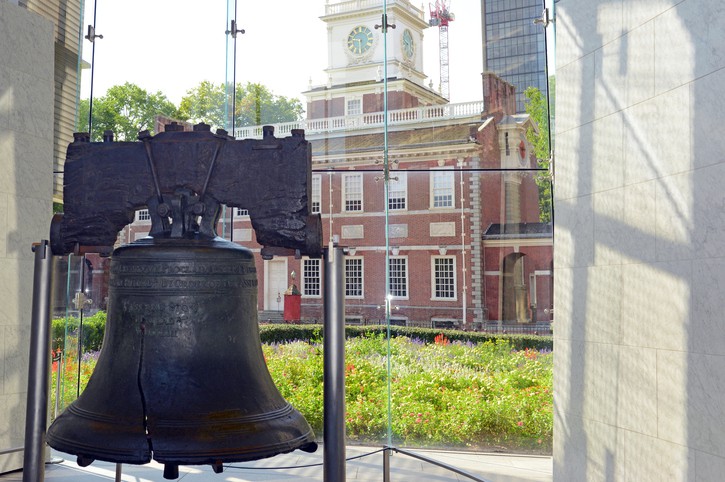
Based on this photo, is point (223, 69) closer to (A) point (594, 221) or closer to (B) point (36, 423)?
(A) point (594, 221)

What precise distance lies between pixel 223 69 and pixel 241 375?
4.78m

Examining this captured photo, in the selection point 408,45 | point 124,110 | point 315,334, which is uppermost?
point 408,45

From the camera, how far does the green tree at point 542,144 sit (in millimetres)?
5594

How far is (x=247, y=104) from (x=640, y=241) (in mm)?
4116

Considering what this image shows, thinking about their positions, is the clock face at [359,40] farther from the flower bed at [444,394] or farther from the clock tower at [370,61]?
the flower bed at [444,394]

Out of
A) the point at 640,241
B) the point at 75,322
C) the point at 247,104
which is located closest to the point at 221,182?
the point at 640,241

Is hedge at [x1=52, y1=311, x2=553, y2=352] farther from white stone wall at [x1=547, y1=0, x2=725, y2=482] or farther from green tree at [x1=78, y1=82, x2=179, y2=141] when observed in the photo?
white stone wall at [x1=547, y1=0, x2=725, y2=482]

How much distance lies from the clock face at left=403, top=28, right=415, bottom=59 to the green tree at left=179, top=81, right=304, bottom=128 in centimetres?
103

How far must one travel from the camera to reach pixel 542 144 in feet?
18.5

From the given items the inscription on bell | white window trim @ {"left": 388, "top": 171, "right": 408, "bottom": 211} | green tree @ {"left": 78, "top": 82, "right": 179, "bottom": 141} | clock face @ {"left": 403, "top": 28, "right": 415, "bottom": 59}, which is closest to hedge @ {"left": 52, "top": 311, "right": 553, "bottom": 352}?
white window trim @ {"left": 388, "top": 171, "right": 408, "bottom": 211}

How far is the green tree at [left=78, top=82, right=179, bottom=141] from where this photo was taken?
6.20m

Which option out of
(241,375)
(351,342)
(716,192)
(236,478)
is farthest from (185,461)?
(351,342)

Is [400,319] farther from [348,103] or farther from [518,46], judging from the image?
[518,46]

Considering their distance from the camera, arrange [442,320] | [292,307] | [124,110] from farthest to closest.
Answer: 1. [124,110]
2. [292,307]
3. [442,320]
